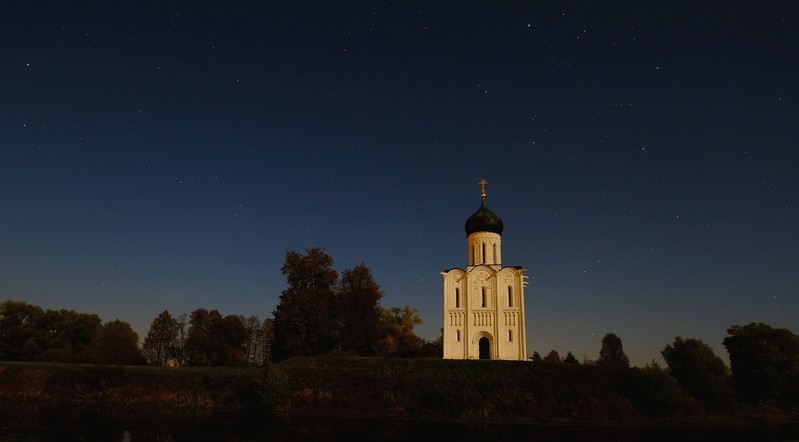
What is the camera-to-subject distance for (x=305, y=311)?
41.2 meters

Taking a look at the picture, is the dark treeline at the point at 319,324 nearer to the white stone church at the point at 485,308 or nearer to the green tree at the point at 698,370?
the white stone church at the point at 485,308

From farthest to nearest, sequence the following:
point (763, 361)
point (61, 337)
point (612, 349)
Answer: point (612, 349) → point (61, 337) → point (763, 361)

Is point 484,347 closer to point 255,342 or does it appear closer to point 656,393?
point 656,393

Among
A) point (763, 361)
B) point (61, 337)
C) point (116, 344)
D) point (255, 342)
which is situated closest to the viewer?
point (763, 361)

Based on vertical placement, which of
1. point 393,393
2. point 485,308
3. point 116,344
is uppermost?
point 485,308

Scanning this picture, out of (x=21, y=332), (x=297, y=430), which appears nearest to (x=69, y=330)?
(x=21, y=332)

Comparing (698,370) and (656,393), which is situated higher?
(698,370)

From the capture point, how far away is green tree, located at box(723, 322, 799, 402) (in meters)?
34.9

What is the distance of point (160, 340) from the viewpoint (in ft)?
206

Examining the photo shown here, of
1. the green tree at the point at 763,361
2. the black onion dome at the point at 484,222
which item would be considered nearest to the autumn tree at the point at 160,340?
the black onion dome at the point at 484,222

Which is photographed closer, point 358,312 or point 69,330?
point 358,312

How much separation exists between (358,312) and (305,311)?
5636 millimetres

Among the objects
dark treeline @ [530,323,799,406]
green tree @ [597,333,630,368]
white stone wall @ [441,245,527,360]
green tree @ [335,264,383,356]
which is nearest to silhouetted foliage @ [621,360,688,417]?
dark treeline @ [530,323,799,406]

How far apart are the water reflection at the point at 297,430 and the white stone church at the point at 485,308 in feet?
46.8
